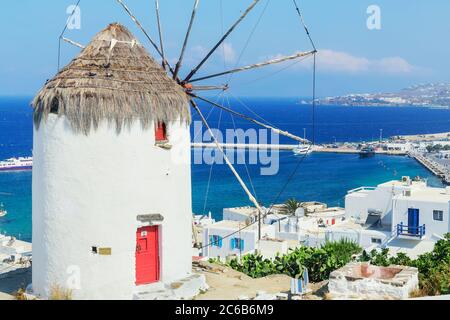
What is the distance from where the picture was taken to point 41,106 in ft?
39.7

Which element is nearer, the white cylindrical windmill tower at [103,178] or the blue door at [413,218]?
the white cylindrical windmill tower at [103,178]

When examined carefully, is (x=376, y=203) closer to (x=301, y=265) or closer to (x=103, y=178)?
(x=301, y=265)

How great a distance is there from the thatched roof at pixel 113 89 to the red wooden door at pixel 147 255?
202cm

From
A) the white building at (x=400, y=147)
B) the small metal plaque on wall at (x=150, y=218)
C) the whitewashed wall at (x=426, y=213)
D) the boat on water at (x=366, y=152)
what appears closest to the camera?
the small metal plaque on wall at (x=150, y=218)

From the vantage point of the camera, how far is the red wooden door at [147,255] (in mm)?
12406

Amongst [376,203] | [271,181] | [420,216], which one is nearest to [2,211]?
[271,181]

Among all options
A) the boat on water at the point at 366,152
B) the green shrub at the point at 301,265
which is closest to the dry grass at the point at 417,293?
the green shrub at the point at 301,265

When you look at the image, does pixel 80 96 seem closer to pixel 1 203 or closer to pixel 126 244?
pixel 126 244

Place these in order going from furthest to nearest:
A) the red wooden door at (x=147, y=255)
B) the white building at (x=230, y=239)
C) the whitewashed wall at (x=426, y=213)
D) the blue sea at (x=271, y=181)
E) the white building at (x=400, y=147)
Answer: the white building at (x=400, y=147), the blue sea at (x=271, y=181), the white building at (x=230, y=239), the whitewashed wall at (x=426, y=213), the red wooden door at (x=147, y=255)

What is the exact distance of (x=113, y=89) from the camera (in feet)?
39.3

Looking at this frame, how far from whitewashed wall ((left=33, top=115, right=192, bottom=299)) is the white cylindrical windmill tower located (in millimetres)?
18

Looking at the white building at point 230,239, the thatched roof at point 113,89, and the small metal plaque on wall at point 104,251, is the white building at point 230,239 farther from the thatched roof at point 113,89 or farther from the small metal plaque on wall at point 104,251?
the small metal plaque on wall at point 104,251

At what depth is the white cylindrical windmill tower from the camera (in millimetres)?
11820

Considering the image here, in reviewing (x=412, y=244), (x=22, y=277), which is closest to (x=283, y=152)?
(x=412, y=244)
